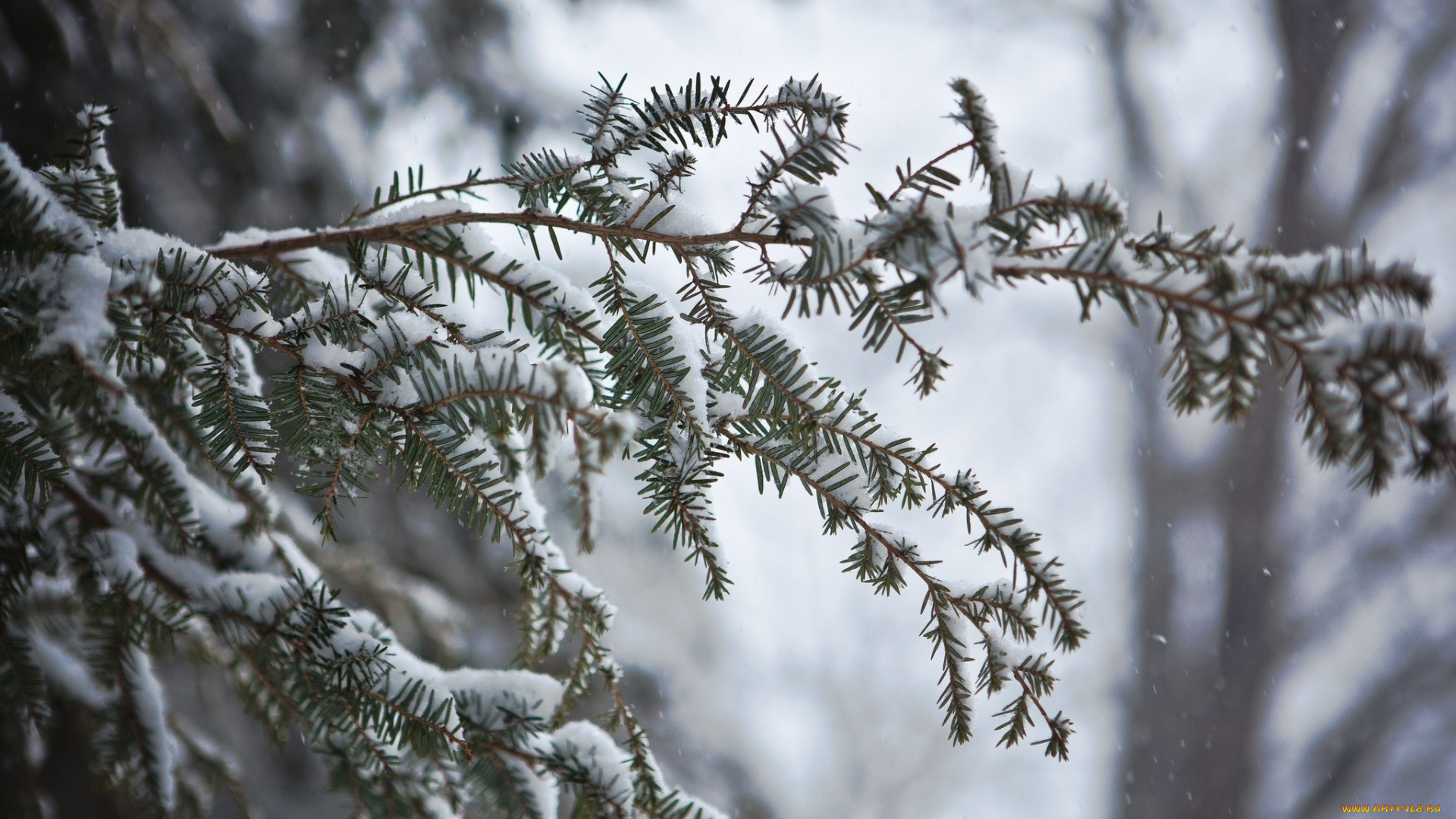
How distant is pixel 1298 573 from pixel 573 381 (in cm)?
587

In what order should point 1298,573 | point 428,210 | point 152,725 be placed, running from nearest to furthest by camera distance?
point 428,210
point 152,725
point 1298,573

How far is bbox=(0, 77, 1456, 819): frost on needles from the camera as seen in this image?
439mm

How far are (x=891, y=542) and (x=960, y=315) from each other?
5389mm

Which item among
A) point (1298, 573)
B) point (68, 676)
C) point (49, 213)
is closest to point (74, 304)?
point (49, 213)

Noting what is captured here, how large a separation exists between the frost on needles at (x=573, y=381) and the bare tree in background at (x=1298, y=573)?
499 centimetres

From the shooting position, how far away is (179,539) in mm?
888

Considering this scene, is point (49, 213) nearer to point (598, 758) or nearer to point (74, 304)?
point (74, 304)

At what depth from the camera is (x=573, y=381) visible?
0.46 m

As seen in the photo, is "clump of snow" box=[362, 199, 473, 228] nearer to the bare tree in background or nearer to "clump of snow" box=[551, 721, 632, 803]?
"clump of snow" box=[551, 721, 632, 803]

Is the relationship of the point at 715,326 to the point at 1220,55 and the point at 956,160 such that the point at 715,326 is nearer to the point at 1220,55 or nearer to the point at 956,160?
the point at 956,160

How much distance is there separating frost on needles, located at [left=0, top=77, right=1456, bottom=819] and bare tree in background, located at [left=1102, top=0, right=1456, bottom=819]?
16.4ft

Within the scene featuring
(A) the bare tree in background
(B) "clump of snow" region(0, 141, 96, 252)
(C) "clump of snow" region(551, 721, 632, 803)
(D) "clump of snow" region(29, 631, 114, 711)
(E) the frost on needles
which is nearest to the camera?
(E) the frost on needles

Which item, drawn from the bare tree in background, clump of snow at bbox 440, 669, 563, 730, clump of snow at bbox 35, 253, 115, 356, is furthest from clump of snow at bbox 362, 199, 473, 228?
the bare tree in background

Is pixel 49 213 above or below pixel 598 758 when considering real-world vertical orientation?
above
